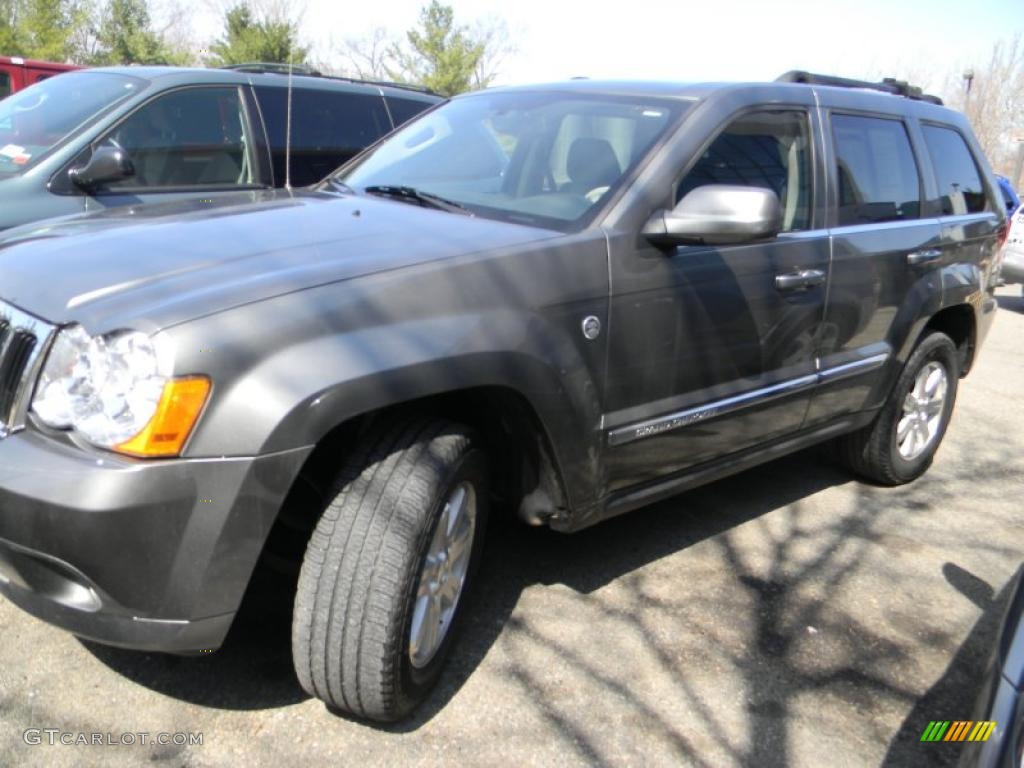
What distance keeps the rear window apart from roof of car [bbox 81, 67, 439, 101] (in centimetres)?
327

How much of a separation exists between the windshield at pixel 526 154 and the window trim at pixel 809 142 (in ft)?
0.48

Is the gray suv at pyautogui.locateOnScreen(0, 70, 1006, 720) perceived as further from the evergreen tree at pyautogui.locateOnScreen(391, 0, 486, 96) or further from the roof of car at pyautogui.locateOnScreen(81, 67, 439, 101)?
the evergreen tree at pyautogui.locateOnScreen(391, 0, 486, 96)

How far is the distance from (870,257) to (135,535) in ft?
10.0

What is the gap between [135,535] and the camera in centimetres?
202

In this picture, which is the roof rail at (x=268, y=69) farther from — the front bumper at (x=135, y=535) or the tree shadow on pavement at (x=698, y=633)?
the front bumper at (x=135, y=535)

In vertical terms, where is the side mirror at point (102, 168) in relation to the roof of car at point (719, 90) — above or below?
below

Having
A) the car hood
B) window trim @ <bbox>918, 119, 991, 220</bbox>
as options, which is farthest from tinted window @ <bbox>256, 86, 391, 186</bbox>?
window trim @ <bbox>918, 119, 991, 220</bbox>

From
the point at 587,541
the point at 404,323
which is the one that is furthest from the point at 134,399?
the point at 587,541

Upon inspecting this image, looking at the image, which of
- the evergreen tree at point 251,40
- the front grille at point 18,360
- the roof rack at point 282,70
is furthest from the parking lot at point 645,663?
the evergreen tree at point 251,40

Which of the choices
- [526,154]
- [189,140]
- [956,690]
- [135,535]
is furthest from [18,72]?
[956,690]

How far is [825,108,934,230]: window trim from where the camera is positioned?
370 centimetres

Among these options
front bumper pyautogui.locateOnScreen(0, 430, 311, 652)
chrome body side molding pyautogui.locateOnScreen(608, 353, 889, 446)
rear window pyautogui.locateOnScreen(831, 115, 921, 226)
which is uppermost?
rear window pyautogui.locateOnScreen(831, 115, 921, 226)

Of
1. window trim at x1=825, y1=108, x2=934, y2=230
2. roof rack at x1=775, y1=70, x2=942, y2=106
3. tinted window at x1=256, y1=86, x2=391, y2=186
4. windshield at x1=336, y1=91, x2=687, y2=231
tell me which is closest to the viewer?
windshield at x1=336, y1=91, x2=687, y2=231

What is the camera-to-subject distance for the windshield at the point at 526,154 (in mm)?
3047
